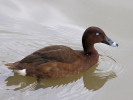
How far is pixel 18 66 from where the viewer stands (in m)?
5.21

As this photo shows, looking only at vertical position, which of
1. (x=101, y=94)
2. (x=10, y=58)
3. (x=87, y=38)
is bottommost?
(x=101, y=94)

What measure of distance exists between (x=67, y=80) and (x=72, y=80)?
84mm

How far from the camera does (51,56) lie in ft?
17.1

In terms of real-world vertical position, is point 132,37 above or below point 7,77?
above

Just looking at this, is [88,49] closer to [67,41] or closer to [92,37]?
[92,37]

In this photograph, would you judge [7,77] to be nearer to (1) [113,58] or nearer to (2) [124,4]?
(1) [113,58]

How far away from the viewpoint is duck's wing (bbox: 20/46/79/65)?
5.19 meters

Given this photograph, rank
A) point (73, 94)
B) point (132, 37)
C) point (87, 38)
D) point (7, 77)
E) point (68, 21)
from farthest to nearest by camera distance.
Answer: point (68, 21), point (132, 37), point (87, 38), point (7, 77), point (73, 94)

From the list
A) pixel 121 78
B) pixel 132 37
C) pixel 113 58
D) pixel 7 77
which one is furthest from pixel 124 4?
pixel 7 77

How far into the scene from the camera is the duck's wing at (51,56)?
5.19 metres

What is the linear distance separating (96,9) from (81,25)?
70cm

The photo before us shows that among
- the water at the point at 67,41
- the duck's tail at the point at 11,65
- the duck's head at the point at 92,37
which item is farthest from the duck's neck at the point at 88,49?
the duck's tail at the point at 11,65

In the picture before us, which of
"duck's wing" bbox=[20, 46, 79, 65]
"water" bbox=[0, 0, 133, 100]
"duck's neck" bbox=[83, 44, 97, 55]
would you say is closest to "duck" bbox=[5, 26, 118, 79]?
"duck's wing" bbox=[20, 46, 79, 65]

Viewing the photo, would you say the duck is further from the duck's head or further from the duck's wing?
the duck's head
